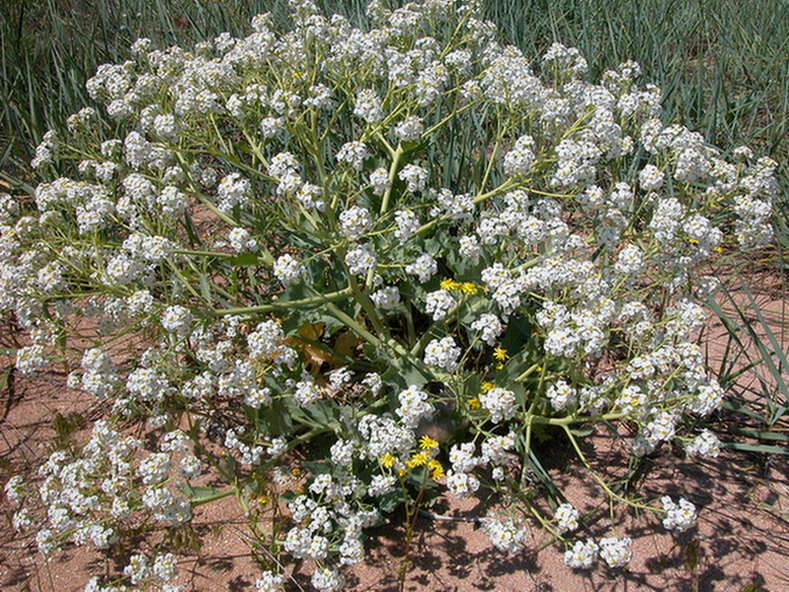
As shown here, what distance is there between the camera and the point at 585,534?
2.38 meters

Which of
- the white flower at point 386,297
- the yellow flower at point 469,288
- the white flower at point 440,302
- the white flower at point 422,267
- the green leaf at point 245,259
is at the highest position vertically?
the green leaf at point 245,259

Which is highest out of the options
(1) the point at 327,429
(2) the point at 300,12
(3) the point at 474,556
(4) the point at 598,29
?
(2) the point at 300,12

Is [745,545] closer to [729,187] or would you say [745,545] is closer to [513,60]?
[729,187]

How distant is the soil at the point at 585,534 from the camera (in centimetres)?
230

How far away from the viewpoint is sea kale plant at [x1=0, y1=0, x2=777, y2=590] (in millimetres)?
2100

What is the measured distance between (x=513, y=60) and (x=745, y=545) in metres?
1.75

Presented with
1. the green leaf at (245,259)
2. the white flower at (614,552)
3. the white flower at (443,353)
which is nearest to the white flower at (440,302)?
the white flower at (443,353)

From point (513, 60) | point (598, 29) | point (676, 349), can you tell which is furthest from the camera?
point (598, 29)

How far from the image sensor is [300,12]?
2752 millimetres

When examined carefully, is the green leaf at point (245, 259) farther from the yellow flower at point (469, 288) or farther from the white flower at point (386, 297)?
the yellow flower at point (469, 288)

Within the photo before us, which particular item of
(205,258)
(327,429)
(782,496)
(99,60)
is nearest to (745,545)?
(782,496)

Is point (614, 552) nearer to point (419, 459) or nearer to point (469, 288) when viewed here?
point (419, 459)

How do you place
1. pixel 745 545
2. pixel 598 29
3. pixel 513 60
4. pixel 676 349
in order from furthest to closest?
pixel 598 29
pixel 513 60
pixel 745 545
pixel 676 349

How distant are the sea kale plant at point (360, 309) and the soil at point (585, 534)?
0.08 meters
